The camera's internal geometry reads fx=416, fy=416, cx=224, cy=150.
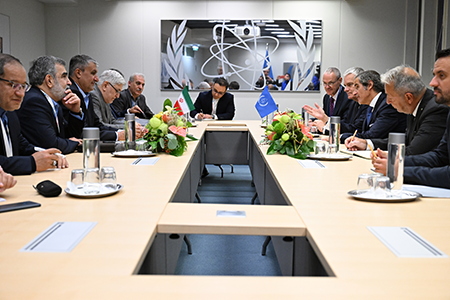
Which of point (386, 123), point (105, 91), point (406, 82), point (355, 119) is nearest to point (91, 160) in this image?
point (406, 82)

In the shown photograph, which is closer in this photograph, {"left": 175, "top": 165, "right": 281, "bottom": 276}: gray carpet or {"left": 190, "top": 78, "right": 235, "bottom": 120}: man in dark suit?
{"left": 175, "top": 165, "right": 281, "bottom": 276}: gray carpet

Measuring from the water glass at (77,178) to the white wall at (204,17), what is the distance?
6.85 m

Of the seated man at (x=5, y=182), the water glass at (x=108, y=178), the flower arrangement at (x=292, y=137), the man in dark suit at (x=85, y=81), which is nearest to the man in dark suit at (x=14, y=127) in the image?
the seated man at (x=5, y=182)

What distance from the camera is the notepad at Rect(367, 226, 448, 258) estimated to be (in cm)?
101

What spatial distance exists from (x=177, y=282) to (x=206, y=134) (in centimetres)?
473

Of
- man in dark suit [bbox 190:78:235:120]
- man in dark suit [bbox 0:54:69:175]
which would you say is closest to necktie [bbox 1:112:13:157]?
man in dark suit [bbox 0:54:69:175]

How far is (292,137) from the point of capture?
9.24 feet

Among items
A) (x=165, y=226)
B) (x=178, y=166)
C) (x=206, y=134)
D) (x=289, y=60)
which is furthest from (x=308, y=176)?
(x=289, y=60)

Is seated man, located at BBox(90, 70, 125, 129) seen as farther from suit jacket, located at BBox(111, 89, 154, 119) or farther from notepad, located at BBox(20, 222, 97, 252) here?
notepad, located at BBox(20, 222, 97, 252)

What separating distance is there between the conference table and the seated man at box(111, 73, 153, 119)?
4315 millimetres

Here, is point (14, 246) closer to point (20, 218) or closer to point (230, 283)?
point (20, 218)

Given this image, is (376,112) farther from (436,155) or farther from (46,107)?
(46,107)

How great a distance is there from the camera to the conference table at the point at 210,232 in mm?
825

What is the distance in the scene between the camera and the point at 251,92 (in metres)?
8.34
